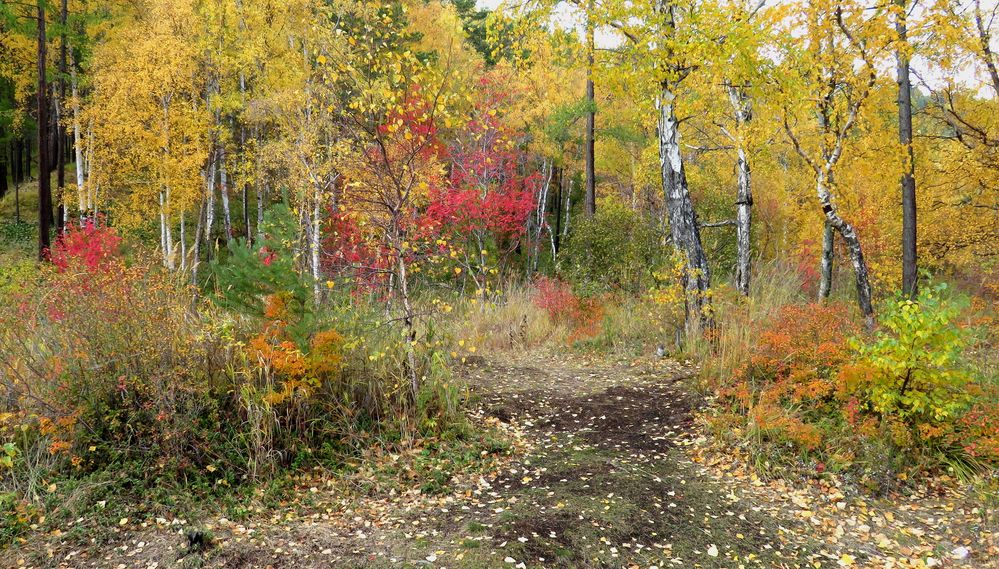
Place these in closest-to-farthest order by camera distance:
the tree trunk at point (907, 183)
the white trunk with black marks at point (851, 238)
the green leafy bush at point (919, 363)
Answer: the green leafy bush at point (919, 363) → the white trunk with black marks at point (851, 238) → the tree trunk at point (907, 183)

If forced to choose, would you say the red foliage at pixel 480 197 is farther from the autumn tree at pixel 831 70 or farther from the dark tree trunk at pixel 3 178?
the dark tree trunk at pixel 3 178

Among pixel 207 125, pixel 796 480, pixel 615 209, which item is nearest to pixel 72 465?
pixel 796 480

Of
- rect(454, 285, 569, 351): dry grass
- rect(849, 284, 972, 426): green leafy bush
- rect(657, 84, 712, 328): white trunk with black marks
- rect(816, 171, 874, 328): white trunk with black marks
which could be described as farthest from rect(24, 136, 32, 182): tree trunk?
rect(849, 284, 972, 426): green leafy bush

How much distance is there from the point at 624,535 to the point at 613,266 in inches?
312

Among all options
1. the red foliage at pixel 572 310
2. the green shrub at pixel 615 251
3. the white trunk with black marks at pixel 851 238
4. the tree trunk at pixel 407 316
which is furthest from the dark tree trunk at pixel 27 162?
the white trunk with black marks at pixel 851 238

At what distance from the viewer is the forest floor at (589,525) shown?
2953 mm

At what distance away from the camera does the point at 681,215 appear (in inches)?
257

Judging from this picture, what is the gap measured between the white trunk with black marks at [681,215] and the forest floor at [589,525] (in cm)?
246

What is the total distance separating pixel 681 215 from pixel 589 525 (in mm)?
4349

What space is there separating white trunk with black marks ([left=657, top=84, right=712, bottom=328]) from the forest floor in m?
2.46

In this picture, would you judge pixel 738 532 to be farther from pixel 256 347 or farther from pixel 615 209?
pixel 615 209

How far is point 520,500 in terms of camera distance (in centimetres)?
364

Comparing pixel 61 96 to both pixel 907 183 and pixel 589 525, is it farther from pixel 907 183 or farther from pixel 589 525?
pixel 907 183

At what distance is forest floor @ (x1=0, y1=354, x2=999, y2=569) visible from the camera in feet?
9.69
